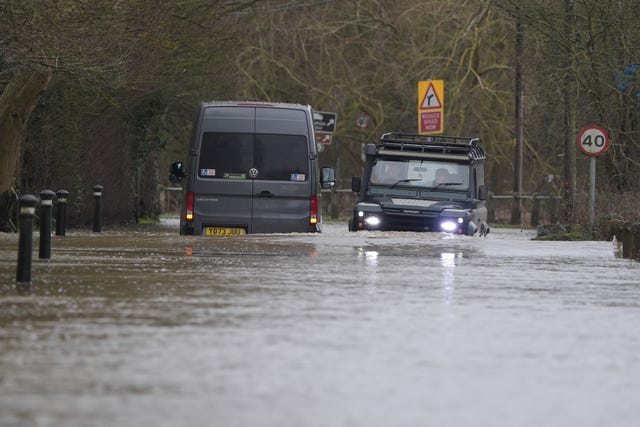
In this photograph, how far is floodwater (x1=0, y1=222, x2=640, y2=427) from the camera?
8172 millimetres

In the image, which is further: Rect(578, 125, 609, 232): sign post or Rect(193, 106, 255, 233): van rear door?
Rect(578, 125, 609, 232): sign post

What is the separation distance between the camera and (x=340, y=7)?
50.6 meters

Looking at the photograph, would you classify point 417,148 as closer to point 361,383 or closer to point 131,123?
point 131,123

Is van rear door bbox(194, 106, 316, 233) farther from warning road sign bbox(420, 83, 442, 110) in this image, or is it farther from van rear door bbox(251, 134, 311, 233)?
warning road sign bbox(420, 83, 442, 110)

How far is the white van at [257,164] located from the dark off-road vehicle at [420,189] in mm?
4594

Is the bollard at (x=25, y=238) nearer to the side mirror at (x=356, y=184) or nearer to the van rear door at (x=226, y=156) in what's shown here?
the van rear door at (x=226, y=156)

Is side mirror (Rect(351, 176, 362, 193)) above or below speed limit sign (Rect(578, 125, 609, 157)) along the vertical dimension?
below

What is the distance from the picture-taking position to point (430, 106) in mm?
39031

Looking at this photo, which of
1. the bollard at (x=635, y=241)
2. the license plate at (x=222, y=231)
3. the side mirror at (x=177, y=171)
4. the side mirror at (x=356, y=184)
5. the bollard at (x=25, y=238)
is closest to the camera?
the bollard at (x=25, y=238)

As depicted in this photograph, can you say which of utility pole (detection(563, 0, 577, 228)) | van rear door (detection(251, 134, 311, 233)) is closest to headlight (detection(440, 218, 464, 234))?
van rear door (detection(251, 134, 311, 233))

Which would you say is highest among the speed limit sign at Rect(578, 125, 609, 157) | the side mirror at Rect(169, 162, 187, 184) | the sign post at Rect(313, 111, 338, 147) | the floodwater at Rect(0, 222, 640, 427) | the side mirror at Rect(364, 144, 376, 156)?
the sign post at Rect(313, 111, 338, 147)

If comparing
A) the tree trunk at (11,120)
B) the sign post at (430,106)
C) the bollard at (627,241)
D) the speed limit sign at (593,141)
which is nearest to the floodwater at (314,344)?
the bollard at (627,241)

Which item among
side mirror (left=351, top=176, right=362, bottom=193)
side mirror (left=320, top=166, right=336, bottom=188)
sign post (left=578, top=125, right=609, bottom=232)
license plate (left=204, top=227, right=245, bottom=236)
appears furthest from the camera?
sign post (left=578, top=125, right=609, bottom=232)

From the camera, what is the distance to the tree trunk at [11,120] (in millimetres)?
30422
